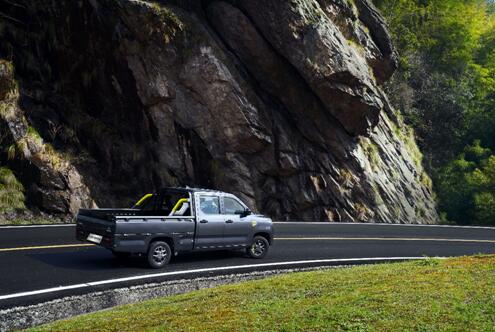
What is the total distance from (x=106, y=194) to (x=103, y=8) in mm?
8561

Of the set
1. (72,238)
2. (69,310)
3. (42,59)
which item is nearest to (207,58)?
(42,59)

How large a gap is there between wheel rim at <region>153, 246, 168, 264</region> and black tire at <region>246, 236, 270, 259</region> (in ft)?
8.77

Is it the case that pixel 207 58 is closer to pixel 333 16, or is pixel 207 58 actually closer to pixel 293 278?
pixel 333 16

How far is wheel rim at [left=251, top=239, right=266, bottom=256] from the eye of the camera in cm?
1360

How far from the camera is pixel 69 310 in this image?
28.3ft

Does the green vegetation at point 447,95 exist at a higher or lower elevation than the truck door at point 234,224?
higher

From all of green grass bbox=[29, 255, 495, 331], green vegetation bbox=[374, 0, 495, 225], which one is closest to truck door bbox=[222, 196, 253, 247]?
green grass bbox=[29, 255, 495, 331]

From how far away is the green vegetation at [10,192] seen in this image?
18.2m

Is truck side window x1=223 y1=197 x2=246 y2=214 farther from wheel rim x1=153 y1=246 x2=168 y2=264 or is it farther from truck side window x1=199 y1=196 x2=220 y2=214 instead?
wheel rim x1=153 y1=246 x2=168 y2=264

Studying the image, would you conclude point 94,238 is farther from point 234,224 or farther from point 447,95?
point 447,95

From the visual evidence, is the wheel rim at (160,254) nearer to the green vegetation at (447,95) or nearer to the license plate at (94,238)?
the license plate at (94,238)

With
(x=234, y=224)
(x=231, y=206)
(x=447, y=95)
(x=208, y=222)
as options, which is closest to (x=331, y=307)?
(x=208, y=222)

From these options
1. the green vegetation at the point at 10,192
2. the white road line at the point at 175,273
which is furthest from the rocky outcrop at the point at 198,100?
the white road line at the point at 175,273

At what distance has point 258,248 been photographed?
44.9ft
